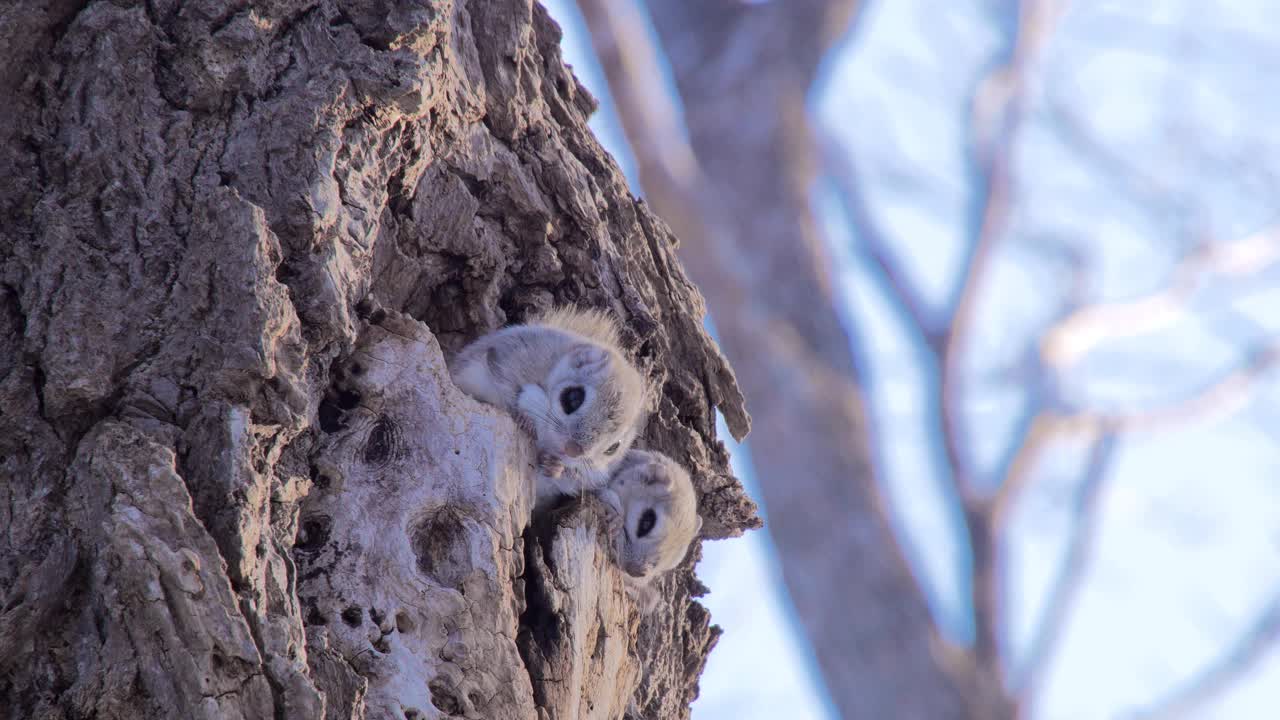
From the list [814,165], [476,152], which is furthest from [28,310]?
[814,165]

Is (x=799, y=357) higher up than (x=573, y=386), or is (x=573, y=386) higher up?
(x=799, y=357)

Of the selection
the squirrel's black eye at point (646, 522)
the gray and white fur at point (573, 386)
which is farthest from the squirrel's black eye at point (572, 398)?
the squirrel's black eye at point (646, 522)

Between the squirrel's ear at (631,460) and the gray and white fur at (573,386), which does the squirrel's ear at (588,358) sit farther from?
the squirrel's ear at (631,460)

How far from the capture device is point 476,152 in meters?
→ 3.03

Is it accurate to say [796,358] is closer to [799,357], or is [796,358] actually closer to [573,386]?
[799,357]

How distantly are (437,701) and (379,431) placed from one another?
0.57 metres

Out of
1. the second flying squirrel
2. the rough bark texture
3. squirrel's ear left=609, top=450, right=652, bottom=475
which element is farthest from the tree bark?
the rough bark texture

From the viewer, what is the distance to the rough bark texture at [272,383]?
6.23 ft

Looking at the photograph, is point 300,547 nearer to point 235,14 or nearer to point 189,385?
point 189,385

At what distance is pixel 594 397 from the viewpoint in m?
3.71

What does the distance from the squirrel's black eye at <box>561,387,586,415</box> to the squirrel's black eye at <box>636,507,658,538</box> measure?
15.6 inches

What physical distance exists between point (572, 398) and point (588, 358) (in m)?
0.13

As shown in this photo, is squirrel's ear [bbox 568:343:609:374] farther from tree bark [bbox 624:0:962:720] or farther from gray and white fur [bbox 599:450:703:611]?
tree bark [bbox 624:0:962:720]

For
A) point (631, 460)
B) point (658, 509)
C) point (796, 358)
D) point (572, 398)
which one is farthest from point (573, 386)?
point (796, 358)
